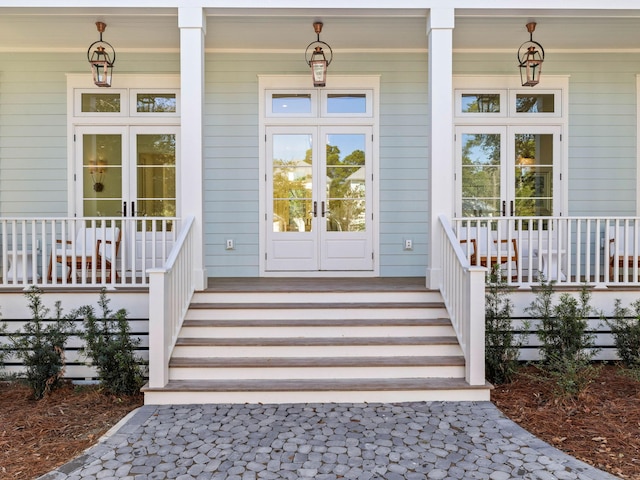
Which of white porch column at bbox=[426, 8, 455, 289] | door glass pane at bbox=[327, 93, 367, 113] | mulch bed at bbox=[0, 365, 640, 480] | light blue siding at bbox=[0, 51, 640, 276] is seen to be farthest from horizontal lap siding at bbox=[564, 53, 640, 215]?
mulch bed at bbox=[0, 365, 640, 480]

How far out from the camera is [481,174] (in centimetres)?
588

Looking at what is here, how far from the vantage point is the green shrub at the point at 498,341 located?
12.6 ft

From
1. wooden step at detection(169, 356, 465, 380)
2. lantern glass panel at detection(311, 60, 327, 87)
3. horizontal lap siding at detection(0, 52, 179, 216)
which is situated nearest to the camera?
wooden step at detection(169, 356, 465, 380)

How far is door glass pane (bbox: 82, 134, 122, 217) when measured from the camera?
19.0 feet

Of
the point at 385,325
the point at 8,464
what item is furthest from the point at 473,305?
the point at 8,464

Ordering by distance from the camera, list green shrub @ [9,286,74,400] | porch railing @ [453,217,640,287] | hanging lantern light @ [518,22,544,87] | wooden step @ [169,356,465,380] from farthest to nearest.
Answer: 1. hanging lantern light @ [518,22,544,87]
2. porch railing @ [453,217,640,287]
3. green shrub @ [9,286,74,400]
4. wooden step @ [169,356,465,380]

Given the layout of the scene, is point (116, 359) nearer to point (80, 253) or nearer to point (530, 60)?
point (80, 253)

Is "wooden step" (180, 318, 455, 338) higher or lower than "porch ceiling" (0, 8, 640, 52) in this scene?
lower

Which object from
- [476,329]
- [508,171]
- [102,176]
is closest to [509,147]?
[508,171]

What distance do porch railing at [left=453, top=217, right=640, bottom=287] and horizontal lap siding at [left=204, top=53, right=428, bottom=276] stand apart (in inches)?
32.6

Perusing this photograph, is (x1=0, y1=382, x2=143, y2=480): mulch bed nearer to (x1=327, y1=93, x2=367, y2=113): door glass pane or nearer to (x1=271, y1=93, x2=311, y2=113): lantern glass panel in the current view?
(x1=271, y1=93, x2=311, y2=113): lantern glass panel

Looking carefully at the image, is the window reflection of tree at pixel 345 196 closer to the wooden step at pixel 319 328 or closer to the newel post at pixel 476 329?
the wooden step at pixel 319 328

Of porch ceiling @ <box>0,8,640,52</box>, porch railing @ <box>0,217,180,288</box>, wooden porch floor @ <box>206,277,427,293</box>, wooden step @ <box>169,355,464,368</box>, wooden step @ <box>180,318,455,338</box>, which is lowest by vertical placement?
wooden step @ <box>169,355,464,368</box>

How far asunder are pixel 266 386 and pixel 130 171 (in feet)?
11.8
